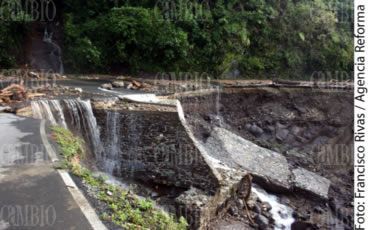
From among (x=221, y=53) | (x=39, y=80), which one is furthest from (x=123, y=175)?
(x=221, y=53)

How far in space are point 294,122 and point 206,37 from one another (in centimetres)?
667

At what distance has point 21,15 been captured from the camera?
17.1m

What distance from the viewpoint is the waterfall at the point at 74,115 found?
360 inches

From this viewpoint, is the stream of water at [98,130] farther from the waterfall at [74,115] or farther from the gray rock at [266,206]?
the gray rock at [266,206]

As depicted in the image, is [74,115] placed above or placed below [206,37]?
below

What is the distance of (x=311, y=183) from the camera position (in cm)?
1182

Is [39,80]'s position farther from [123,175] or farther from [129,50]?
[123,175]

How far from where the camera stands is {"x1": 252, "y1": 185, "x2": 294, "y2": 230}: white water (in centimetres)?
970

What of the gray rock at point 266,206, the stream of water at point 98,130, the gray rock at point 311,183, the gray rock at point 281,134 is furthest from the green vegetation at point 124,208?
the gray rock at point 281,134

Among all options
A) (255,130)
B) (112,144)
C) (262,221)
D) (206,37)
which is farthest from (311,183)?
(206,37)

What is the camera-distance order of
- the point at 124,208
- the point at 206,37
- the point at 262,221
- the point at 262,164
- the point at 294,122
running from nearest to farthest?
1. the point at 124,208
2. the point at 262,221
3. the point at 262,164
4. the point at 294,122
5. the point at 206,37

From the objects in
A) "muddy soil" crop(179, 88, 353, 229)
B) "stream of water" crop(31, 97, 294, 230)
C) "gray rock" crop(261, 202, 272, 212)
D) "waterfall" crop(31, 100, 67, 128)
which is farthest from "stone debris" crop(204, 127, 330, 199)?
"waterfall" crop(31, 100, 67, 128)

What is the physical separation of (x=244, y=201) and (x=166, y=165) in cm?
248

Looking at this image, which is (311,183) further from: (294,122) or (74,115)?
(74,115)
